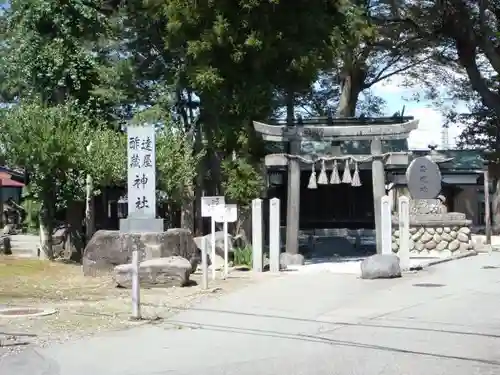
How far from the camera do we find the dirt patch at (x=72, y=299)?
35.9 feet

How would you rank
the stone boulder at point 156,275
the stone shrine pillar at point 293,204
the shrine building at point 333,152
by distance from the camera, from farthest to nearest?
1. the stone shrine pillar at point 293,204
2. the shrine building at point 333,152
3. the stone boulder at point 156,275

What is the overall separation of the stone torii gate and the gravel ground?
5403mm

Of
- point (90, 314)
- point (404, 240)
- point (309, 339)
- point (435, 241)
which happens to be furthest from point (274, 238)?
point (309, 339)

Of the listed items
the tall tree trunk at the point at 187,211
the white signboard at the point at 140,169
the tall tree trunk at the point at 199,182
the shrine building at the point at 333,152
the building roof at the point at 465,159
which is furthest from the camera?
the building roof at the point at 465,159

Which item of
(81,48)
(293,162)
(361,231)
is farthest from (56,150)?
(361,231)

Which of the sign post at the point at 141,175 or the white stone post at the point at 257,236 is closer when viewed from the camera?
the sign post at the point at 141,175

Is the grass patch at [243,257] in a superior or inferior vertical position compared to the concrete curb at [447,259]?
superior

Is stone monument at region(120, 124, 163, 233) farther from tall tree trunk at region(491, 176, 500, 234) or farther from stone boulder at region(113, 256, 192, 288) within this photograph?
tall tree trunk at region(491, 176, 500, 234)

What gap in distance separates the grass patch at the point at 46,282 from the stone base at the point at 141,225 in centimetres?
143

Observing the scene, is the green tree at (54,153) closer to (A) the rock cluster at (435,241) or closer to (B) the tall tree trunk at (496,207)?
(A) the rock cluster at (435,241)

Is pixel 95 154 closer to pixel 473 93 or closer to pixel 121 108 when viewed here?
pixel 121 108

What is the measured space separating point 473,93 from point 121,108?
21752 mm

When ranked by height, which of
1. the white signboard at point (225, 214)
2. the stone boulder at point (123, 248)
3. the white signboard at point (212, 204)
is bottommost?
the stone boulder at point (123, 248)

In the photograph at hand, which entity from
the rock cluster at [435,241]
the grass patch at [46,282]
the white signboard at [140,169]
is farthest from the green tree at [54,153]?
the rock cluster at [435,241]
